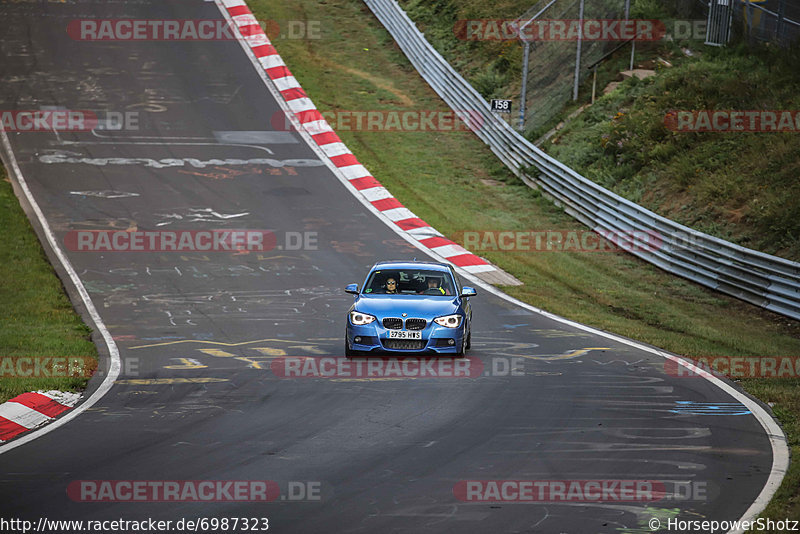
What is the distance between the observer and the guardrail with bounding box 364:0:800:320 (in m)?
20.4

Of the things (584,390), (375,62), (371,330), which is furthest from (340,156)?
(584,390)

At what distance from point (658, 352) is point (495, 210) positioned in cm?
1197

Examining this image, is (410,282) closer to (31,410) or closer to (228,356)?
(228,356)

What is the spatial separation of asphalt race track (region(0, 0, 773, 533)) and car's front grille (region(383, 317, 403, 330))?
4.03ft

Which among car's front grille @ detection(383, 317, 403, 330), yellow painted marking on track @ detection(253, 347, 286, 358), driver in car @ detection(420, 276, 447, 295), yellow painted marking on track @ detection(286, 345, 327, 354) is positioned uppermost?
driver in car @ detection(420, 276, 447, 295)

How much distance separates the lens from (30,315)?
59.0 feet

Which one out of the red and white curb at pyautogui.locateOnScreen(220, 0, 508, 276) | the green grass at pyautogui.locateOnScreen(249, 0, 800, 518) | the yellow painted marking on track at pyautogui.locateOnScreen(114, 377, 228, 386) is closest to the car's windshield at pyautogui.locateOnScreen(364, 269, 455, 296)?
the yellow painted marking on track at pyautogui.locateOnScreen(114, 377, 228, 386)

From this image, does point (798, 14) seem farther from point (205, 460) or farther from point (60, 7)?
point (60, 7)

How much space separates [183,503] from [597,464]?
4195 millimetres

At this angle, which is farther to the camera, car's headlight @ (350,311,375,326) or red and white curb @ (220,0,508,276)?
red and white curb @ (220,0,508,276)

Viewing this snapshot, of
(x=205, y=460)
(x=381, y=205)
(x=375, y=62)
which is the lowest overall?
(x=205, y=460)

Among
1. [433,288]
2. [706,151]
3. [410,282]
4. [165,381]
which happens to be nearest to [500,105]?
[706,151]

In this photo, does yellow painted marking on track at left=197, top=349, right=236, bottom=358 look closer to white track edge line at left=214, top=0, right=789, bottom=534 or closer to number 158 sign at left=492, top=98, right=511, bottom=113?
white track edge line at left=214, top=0, right=789, bottom=534

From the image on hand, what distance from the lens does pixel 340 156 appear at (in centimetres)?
3109
